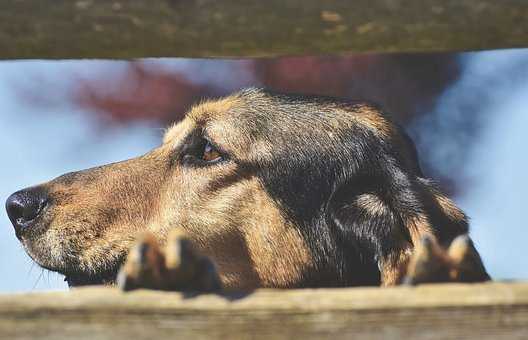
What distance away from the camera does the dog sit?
372cm

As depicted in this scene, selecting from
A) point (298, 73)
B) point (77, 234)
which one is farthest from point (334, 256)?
point (298, 73)

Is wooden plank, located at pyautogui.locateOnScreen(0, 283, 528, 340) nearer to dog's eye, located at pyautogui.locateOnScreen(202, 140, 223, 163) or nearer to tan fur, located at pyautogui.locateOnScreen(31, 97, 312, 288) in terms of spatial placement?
tan fur, located at pyautogui.locateOnScreen(31, 97, 312, 288)

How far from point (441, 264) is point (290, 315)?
0.54 metres

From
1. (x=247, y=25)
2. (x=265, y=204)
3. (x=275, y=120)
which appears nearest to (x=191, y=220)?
(x=265, y=204)

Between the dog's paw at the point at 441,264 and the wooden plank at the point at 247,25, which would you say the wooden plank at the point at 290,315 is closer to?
the dog's paw at the point at 441,264

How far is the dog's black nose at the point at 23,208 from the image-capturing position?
151 inches

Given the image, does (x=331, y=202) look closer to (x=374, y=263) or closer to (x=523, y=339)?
(x=374, y=263)

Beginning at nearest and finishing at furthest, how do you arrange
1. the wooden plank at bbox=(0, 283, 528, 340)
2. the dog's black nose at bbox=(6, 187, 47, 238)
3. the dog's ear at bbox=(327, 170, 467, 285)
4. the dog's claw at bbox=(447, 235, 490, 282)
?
the wooden plank at bbox=(0, 283, 528, 340) → the dog's claw at bbox=(447, 235, 490, 282) → the dog's ear at bbox=(327, 170, 467, 285) → the dog's black nose at bbox=(6, 187, 47, 238)

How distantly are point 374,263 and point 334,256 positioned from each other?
23 centimetres

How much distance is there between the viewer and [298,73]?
738 cm

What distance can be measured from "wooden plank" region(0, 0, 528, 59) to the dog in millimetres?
1396

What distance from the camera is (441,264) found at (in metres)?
2.12

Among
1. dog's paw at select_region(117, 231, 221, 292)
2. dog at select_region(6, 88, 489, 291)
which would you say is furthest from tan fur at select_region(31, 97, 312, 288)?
dog's paw at select_region(117, 231, 221, 292)

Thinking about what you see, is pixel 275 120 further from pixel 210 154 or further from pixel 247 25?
pixel 247 25
